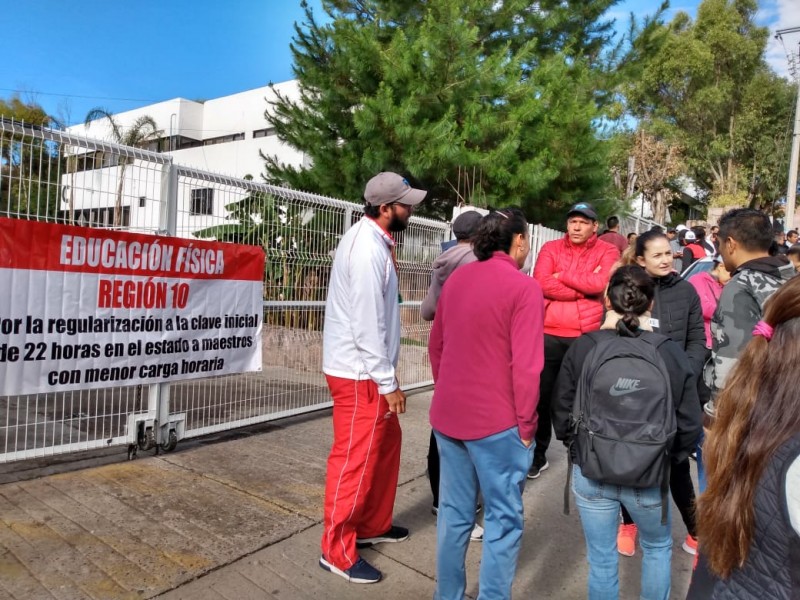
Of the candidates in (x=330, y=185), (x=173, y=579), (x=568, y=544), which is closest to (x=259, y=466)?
(x=173, y=579)

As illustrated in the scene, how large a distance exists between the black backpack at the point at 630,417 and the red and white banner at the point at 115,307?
3090 mm

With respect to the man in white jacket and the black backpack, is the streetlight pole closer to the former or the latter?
the man in white jacket

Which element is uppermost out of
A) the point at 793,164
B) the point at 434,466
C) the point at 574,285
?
the point at 793,164

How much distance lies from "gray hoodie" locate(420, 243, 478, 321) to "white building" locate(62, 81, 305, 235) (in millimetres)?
1925

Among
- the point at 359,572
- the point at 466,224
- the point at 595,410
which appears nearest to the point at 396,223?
the point at 466,224

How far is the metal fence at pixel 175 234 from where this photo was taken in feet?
12.6

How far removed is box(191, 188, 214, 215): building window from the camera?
4758 millimetres

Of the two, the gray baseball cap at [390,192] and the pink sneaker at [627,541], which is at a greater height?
the gray baseball cap at [390,192]

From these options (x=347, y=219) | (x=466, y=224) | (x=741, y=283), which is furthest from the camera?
(x=347, y=219)

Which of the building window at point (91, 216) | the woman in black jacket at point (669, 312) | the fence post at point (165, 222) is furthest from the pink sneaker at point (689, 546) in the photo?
the building window at point (91, 216)

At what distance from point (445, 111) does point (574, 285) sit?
21.9ft

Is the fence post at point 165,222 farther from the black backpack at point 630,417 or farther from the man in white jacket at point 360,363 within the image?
the black backpack at point 630,417

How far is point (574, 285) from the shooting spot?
425cm

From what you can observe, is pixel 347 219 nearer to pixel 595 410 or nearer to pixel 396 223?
pixel 396 223
